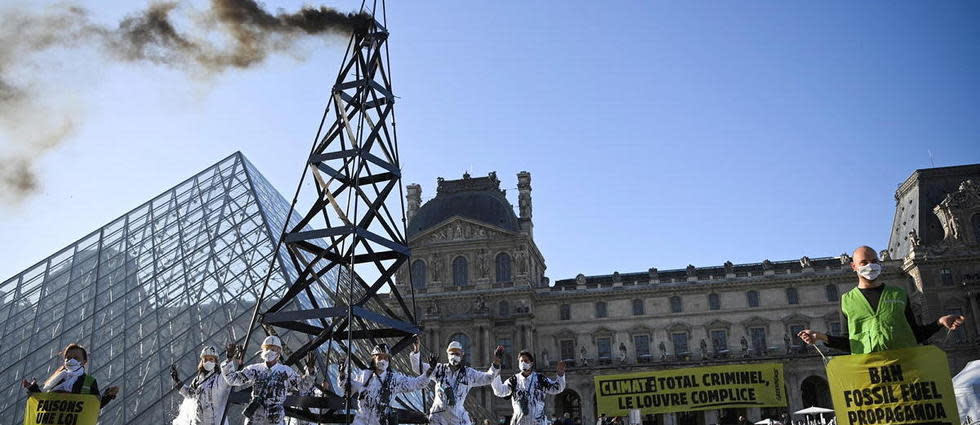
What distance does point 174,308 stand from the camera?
20.9 meters

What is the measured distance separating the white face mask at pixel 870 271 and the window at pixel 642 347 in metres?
46.8

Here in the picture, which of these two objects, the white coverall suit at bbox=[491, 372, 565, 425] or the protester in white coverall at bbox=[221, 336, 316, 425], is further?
the white coverall suit at bbox=[491, 372, 565, 425]

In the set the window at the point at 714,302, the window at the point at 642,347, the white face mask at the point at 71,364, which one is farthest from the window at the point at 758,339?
the white face mask at the point at 71,364

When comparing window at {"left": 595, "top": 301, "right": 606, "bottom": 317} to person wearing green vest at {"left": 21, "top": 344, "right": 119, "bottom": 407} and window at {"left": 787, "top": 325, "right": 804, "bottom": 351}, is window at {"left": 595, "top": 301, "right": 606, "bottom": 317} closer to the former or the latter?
window at {"left": 787, "top": 325, "right": 804, "bottom": 351}

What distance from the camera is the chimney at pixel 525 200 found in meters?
54.8

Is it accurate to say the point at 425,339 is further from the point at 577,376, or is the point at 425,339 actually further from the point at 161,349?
the point at 161,349

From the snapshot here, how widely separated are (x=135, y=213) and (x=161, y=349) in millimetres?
11675

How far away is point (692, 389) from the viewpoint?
74.5ft

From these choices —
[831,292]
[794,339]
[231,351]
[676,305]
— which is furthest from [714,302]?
[231,351]

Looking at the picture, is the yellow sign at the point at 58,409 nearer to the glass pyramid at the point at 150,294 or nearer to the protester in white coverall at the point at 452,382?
the protester in white coverall at the point at 452,382

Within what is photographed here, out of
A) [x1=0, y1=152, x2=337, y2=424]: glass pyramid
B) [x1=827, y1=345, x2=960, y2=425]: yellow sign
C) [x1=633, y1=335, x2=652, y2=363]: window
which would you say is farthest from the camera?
[x1=633, y1=335, x2=652, y2=363]: window

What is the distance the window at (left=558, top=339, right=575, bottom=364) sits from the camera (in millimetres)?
52281

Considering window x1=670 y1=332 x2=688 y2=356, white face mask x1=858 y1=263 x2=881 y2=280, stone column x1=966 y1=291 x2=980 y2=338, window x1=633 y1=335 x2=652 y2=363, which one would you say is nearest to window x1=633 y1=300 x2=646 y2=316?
window x1=633 y1=335 x2=652 y2=363

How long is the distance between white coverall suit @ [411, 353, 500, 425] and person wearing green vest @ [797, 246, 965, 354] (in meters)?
3.92
